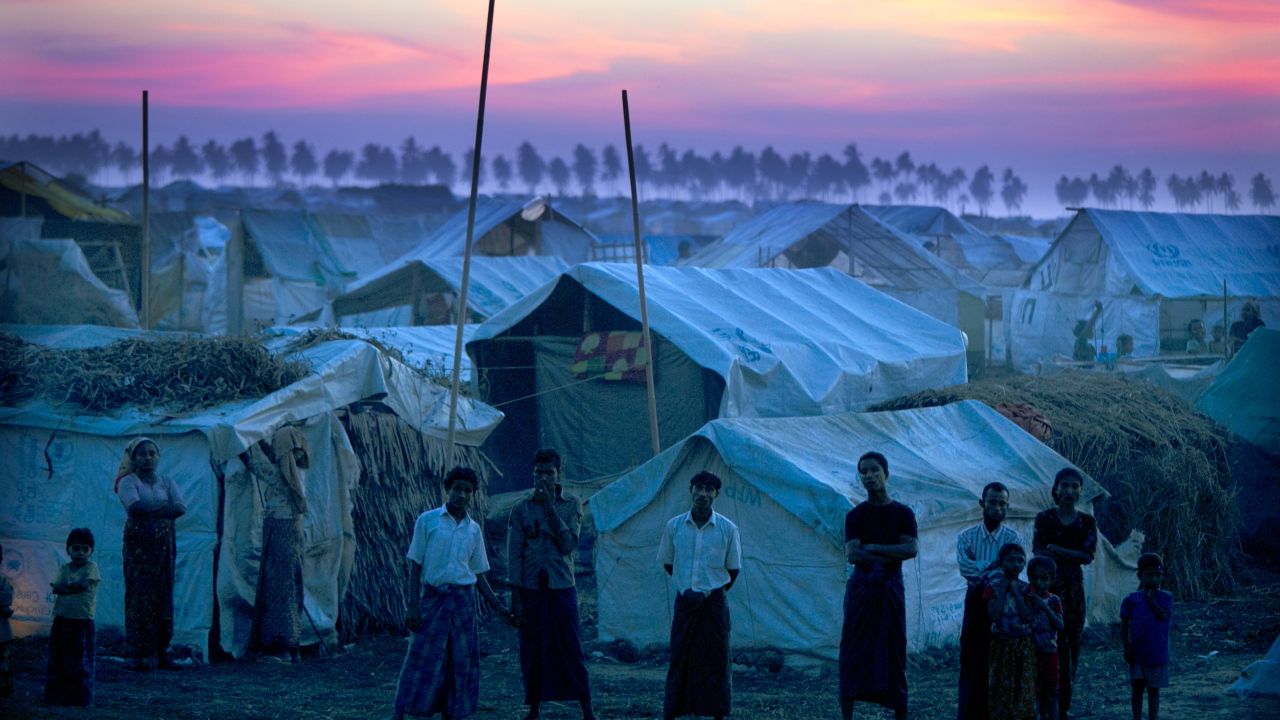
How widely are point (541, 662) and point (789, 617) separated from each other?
2404 mm

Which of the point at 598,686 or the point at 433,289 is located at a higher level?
the point at 433,289

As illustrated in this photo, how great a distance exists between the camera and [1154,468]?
1213cm

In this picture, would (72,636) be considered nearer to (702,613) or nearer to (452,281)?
(702,613)

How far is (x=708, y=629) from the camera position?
707 centimetres

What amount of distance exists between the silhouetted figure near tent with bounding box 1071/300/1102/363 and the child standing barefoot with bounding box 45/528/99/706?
933 inches

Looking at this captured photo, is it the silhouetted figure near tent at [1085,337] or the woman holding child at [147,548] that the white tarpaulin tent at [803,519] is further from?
the silhouetted figure near tent at [1085,337]

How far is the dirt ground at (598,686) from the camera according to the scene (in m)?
7.76

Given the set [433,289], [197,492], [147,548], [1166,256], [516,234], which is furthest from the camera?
[516,234]

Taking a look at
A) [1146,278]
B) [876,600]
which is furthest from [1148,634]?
[1146,278]

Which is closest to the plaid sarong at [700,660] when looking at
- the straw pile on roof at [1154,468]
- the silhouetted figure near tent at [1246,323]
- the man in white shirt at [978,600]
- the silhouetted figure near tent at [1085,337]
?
the man in white shirt at [978,600]

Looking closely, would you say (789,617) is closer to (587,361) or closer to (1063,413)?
(1063,413)

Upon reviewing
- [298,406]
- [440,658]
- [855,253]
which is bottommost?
[440,658]

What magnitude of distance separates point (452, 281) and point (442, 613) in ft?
68.0

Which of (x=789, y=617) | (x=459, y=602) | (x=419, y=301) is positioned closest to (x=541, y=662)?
(x=459, y=602)
